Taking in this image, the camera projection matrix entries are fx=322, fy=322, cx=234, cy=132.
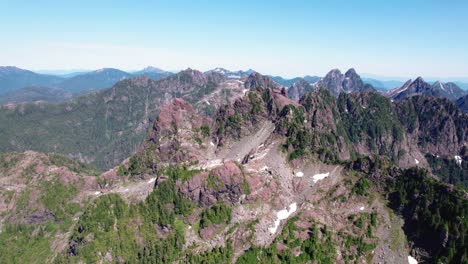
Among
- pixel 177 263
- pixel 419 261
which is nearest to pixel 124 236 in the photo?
pixel 177 263

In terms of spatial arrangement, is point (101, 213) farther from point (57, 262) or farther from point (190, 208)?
point (190, 208)

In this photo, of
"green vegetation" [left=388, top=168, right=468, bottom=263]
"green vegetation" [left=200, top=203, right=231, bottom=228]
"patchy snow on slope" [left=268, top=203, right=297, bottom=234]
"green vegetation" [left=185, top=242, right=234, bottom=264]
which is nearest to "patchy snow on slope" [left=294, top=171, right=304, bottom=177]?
"patchy snow on slope" [left=268, top=203, right=297, bottom=234]

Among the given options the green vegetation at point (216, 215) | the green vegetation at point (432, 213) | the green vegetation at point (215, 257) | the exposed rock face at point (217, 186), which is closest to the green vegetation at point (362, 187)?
the green vegetation at point (432, 213)

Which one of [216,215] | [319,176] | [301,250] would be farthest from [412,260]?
[216,215]

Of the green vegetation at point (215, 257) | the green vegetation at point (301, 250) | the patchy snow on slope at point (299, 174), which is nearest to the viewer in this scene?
the green vegetation at point (301, 250)

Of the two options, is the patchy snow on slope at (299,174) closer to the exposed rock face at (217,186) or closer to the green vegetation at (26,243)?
the exposed rock face at (217,186)

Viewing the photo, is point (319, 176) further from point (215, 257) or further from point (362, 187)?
point (215, 257)
